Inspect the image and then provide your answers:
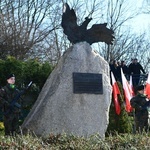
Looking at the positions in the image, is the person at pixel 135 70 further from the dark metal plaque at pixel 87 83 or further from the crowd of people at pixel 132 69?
the dark metal plaque at pixel 87 83

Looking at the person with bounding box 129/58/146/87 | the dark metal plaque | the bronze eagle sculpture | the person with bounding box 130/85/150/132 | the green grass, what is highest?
the bronze eagle sculpture

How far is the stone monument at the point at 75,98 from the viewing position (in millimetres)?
9648

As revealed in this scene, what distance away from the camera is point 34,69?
15961mm

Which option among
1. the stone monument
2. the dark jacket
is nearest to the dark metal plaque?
the stone monument

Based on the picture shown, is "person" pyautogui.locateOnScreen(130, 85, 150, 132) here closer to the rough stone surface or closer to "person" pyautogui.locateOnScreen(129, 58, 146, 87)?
the rough stone surface

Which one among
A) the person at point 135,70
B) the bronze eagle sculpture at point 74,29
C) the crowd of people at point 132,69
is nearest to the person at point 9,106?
A: the bronze eagle sculpture at point 74,29

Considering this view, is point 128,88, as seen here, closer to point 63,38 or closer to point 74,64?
point 74,64

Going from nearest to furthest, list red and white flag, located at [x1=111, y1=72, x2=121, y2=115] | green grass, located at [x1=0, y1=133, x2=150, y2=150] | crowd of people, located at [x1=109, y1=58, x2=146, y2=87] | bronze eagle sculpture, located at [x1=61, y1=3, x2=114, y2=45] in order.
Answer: green grass, located at [x1=0, y1=133, x2=150, y2=150]
bronze eagle sculpture, located at [x1=61, y1=3, x2=114, y2=45]
red and white flag, located at [x1=111, y1=72, x2=121, y2=115]
crowd of people, located at [x1=109, y1=58, x2=146, y2=87]

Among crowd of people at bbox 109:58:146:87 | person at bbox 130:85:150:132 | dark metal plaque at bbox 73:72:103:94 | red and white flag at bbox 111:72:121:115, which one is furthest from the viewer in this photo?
crowd of people at bbox 109:58:146:87

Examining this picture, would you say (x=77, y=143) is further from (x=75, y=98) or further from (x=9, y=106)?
(x=9, y=106)

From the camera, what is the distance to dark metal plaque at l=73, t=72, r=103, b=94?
1007 centimetres

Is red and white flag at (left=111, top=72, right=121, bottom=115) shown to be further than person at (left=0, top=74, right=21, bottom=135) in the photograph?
Yes

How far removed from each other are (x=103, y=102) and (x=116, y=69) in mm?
7010

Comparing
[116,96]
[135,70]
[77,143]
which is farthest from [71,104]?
[135,70]
